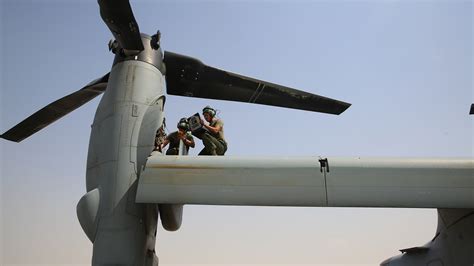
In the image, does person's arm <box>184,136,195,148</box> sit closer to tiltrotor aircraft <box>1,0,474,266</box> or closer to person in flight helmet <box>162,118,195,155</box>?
person in flight helmet <box>162,118,195,155</box>

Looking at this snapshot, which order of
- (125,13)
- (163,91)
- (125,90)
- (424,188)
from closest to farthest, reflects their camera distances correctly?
(424,188)
(125,13)
(125,90)
(163,91)

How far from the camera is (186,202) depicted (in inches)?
218

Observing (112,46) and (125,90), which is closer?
(125,90)

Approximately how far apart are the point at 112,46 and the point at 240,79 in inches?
124

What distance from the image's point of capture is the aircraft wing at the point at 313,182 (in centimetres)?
525

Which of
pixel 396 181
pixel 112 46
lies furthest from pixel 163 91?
pixel 396 181

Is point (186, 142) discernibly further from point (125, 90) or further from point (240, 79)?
point (240, 79)

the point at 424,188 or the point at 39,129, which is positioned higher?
the point at 39,129

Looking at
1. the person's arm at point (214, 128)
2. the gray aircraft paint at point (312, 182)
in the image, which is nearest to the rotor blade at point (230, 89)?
the person's arm at point (214, 128)

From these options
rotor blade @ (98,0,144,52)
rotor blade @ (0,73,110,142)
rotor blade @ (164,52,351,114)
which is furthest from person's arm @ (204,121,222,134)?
rotor blade @ (0,73,110,142)

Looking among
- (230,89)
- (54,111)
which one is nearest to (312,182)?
(230,89)

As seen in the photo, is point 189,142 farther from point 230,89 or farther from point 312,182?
point 312,182

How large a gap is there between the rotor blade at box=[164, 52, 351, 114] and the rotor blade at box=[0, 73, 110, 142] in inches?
70.1

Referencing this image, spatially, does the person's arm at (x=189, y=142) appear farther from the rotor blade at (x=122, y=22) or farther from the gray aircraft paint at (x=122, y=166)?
the rotor blade at (x=122, y=22)
